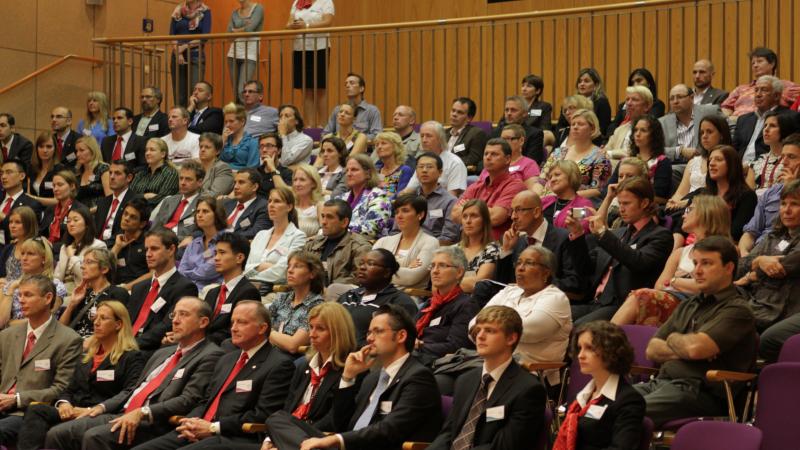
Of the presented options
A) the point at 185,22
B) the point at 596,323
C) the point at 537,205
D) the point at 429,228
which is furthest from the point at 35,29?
the point at 596,323

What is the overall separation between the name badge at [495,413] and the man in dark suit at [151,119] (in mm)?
6856

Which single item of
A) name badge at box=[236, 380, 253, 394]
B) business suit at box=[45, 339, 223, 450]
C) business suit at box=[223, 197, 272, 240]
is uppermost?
business suit at box=[223, 197, 272, 240]

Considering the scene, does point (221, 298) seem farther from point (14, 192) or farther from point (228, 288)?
point (14, 192)

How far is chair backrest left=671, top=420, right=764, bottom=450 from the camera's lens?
12.8 ft

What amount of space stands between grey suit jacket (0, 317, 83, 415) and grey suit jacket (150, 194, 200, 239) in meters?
2.09

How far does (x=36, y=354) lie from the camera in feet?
21.1

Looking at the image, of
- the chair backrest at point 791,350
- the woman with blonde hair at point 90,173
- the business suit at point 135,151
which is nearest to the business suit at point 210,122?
the business suit at point 135,151

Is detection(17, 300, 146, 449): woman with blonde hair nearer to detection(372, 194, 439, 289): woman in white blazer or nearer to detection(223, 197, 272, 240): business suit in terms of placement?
detection(372, 194, 439, 289): woman in white blazer

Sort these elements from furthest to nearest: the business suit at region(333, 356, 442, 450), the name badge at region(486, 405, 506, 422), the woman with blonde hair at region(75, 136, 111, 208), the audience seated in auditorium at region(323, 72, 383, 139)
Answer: the audience seated in auditorium at region(323, 72, 383, 139)
the woman with blonde hair at region(75, 136, 111, 208)
the business suit at region(333, 356, 442, 450)
the name badge at region(486, 405, 506, 422)

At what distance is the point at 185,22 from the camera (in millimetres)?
12031

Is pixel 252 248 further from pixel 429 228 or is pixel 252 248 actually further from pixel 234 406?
pixel 234 406

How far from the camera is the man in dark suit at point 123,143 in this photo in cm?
1035

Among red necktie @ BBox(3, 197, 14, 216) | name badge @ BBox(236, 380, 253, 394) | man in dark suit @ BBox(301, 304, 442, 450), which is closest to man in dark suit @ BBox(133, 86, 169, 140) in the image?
red necktie @ BBox(3, 197, 14, 216)

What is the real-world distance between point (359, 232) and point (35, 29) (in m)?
5.95
